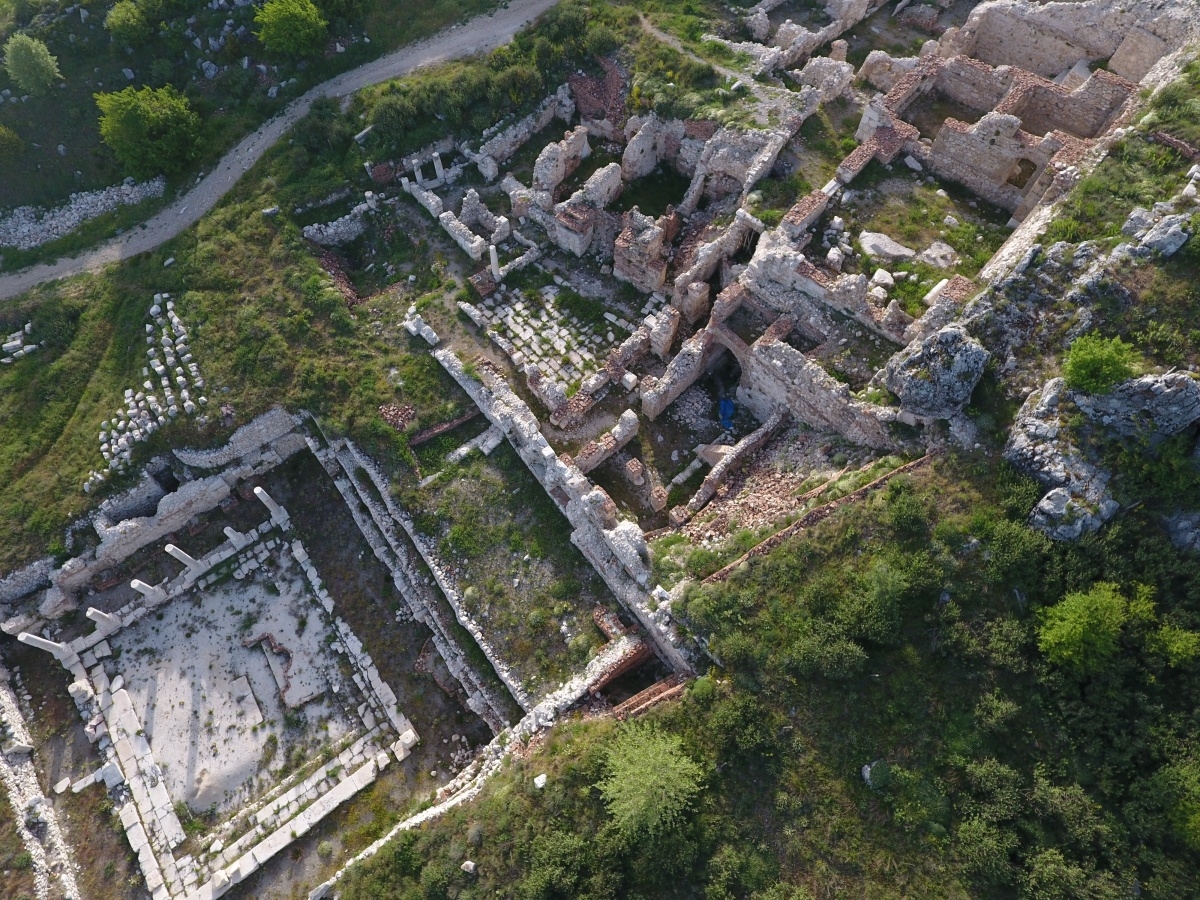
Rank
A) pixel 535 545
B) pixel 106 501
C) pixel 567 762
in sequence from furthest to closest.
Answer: pixel 106 501, pixel 535 545, pixel 567 762

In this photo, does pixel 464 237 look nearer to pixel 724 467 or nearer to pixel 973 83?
pixel 724 467

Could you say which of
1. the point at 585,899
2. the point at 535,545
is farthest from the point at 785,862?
the point at 535,545

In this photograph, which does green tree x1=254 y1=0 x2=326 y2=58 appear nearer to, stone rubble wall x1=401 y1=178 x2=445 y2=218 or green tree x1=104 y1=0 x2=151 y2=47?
green tree x1=104 y1=0 x2=151 y2=47

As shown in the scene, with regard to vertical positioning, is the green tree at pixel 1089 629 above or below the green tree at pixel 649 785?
below

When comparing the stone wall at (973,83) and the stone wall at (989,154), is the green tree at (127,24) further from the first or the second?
the stone wall at (973,83)

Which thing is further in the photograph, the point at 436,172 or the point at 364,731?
the point at 436,172

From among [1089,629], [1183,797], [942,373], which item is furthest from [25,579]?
[1183,797]

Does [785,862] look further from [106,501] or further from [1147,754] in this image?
[106,501]

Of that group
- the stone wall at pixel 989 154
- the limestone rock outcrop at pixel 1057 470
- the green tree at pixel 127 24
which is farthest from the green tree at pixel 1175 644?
the green tree at pixel 127 24
